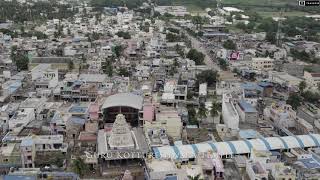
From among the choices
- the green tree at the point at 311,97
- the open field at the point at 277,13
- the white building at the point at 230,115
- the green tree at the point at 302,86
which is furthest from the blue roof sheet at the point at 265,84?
the open field at the point at 277,13

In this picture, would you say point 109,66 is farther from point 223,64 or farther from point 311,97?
point 311,97

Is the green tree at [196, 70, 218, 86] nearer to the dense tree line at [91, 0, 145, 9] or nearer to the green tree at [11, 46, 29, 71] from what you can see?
the green tree at [11, 46, 29, 71]

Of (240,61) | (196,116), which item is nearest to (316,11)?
(240,61)

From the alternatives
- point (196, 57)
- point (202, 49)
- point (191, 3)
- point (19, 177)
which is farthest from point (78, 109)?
point (191, 3)

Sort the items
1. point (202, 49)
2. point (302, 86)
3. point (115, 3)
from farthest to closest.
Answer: point (115, 3), point (202, 49), point (302, 86)

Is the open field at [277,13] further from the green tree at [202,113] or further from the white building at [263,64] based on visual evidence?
the green tree at [202,113]

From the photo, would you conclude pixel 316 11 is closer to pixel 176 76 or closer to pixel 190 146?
pixel 176 76

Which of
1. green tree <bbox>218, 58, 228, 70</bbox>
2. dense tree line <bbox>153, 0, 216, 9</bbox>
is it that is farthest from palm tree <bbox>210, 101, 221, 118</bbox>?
dense tree line <bbox>153, 0, 216, 9</bbox>
